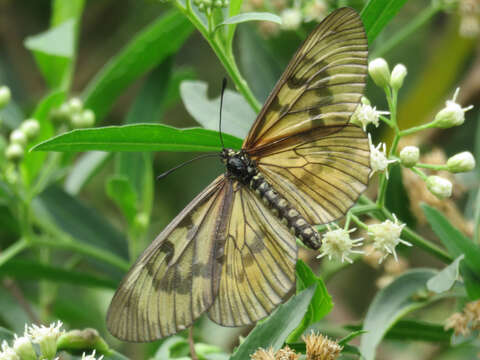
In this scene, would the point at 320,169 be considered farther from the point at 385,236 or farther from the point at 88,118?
the point at 88,118

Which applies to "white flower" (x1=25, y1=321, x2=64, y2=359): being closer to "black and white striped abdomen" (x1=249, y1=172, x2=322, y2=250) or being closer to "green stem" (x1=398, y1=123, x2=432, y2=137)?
"black and white striped abdomen" (x1=249, y1=172, x2=322, y2=250)

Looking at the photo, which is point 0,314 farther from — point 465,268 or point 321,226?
point 465,268

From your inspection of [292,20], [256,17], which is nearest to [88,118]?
[292,20]

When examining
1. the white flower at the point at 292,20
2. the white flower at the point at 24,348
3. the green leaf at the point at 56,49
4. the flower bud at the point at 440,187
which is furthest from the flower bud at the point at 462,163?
the green leaf at the point at 56,49

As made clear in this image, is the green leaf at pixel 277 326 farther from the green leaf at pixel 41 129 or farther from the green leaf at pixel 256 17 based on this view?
the green leaf at pixel 41 129

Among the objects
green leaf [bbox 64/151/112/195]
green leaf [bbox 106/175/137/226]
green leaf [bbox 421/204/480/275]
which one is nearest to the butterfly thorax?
green leaf [bbox 421/204/480/275]

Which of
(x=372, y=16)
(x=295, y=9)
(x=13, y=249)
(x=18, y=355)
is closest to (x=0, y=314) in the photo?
(x=13, y=249)
